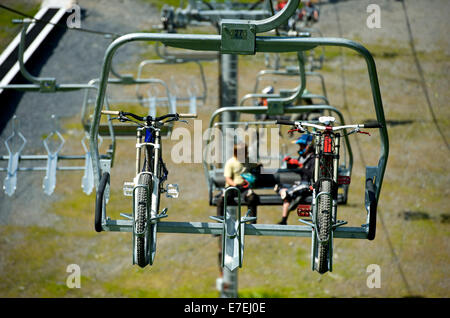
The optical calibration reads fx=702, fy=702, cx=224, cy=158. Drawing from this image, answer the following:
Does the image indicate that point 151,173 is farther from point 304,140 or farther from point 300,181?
point 304,140

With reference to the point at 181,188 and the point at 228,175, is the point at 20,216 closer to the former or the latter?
the point at 181,188

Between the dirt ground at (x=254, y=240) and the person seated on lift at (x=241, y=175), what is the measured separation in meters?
3.89

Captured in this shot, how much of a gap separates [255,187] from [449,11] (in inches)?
687

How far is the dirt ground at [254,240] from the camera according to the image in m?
11.7

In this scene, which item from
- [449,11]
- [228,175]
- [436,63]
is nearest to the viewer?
[228,175]

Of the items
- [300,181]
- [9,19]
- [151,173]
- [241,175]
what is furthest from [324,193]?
[9,19]

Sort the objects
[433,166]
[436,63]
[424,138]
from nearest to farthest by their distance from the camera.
Answer: [433,166] < [424,138] < [436,63]

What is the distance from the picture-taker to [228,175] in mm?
7477

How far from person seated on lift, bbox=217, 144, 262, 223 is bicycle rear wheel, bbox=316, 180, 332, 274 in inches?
58.1

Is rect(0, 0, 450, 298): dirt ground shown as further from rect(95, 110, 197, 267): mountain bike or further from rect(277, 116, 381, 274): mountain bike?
rect(95, 110, 197, 267): mountain bike

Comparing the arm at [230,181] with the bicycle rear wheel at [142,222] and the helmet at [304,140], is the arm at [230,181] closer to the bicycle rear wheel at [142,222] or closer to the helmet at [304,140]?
the helmet at [304,140]

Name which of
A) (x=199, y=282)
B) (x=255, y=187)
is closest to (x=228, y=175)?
(x=255, y=187)

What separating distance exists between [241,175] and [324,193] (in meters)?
2.32

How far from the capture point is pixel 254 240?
41.5 ft
